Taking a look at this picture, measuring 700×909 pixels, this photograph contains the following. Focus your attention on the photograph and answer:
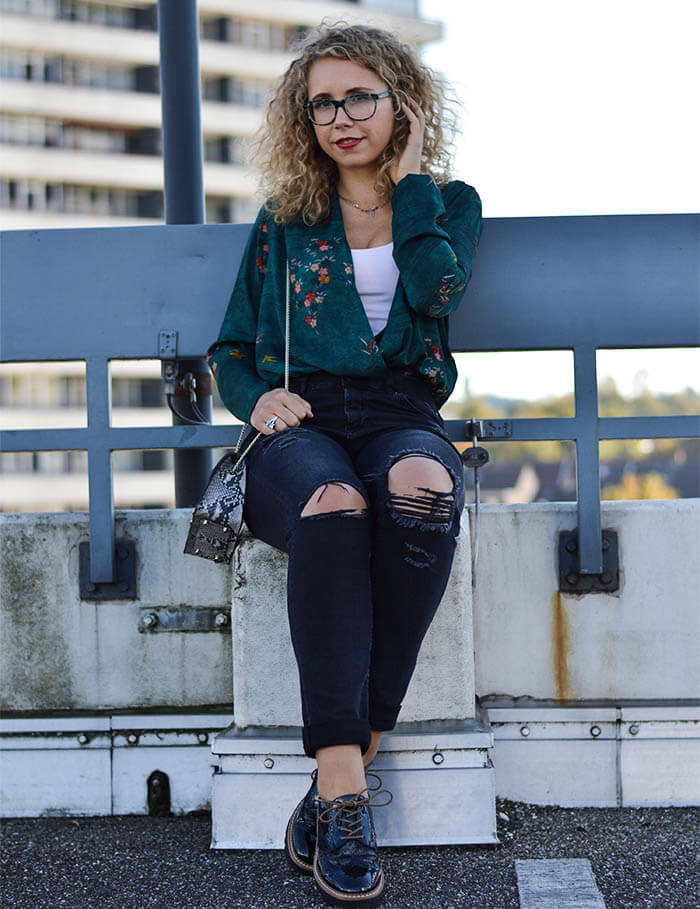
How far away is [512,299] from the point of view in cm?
320

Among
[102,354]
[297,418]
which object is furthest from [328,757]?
[102,354]

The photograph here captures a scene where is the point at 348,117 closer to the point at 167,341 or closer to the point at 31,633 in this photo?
the point at 167,341

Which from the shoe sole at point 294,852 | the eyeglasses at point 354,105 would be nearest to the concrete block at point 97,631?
the shoe sole at point 294,852

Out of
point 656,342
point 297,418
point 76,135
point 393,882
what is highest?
point 76,135

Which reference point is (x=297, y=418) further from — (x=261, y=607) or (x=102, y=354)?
(x=102, y=354)

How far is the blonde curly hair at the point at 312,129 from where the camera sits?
3.03 meters

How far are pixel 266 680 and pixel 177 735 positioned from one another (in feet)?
1.68

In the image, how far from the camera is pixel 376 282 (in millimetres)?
2953

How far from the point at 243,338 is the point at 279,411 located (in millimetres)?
324

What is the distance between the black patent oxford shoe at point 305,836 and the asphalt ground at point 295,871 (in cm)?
5

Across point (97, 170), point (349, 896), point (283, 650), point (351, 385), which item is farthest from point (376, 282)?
point (97, 170)

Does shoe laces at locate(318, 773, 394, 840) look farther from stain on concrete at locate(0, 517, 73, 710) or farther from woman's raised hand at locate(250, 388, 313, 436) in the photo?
stain on concrete at locate(0, 517, 73, 710)

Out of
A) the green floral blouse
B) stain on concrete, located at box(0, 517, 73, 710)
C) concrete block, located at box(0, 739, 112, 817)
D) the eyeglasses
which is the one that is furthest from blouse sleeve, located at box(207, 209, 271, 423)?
concrete block, located at box(0, 739, 112, 817)

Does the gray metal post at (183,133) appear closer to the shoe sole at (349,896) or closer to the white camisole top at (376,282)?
the white camisole top at (376,282)
